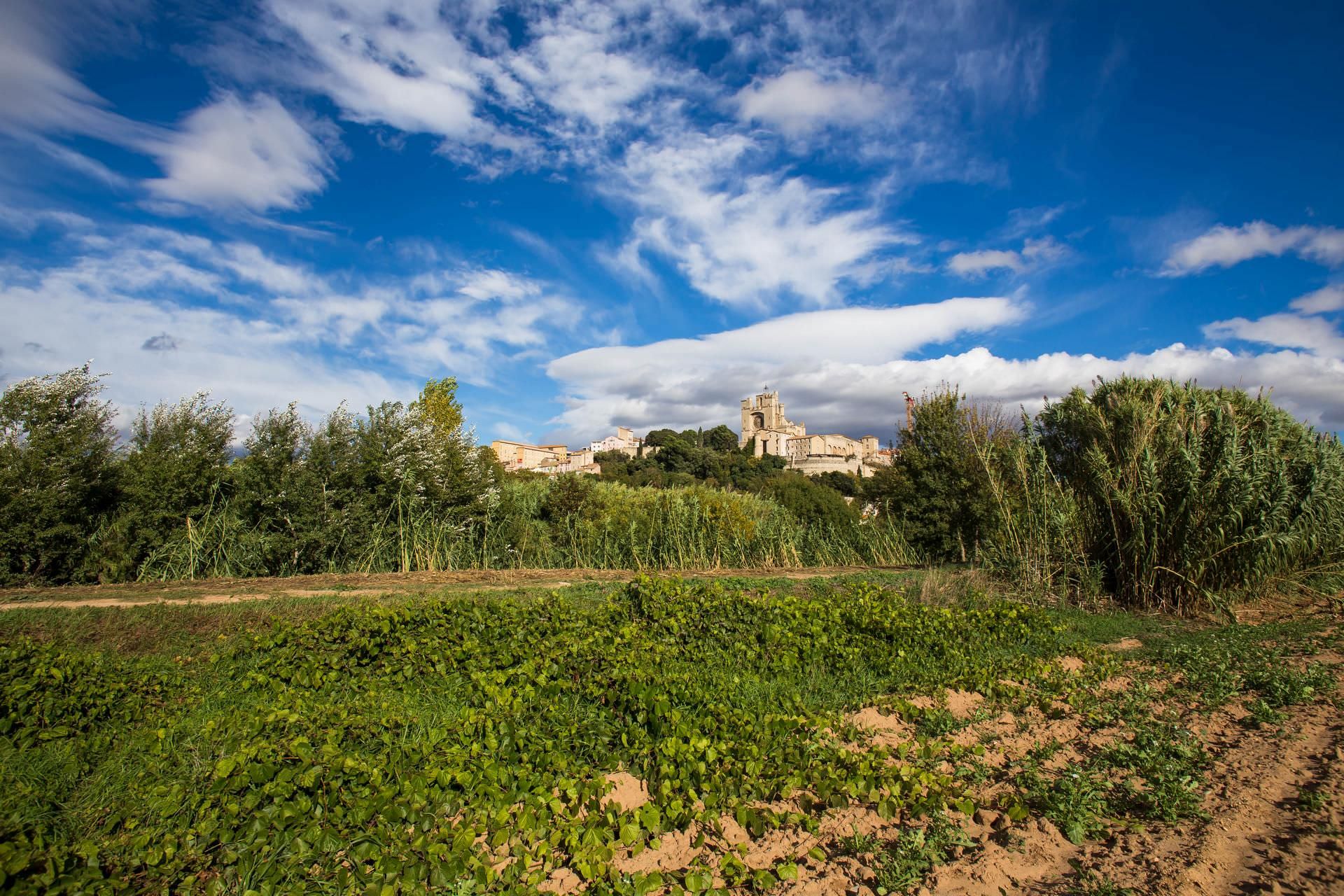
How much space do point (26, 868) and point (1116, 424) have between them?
410 inches

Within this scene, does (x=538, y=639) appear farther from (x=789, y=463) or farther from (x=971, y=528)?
(x=789, y=463)

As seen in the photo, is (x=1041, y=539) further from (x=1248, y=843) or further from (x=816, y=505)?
(x=816, y=505)

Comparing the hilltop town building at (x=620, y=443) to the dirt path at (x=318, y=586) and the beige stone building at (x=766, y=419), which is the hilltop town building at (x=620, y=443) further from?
the dirt path at (x=318, y=586)

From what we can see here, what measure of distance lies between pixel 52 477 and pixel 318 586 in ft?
14.2

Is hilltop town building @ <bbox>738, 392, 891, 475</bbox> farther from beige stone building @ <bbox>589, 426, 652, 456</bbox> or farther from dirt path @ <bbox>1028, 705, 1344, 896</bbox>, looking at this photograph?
dirt path @ <bbox>1028, 705, 1344, 896</bbox>

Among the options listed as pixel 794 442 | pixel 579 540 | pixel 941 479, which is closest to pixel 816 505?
pixel 941 479

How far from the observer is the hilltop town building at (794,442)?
79250 mm

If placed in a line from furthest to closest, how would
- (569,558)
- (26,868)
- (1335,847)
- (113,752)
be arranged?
(569,558) < (113,752) < (1335,847) < (26,868)

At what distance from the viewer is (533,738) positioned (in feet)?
12.2

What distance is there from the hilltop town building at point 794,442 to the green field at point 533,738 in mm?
67256

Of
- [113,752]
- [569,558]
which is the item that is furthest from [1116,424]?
[113,752]

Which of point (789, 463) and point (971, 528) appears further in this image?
point (789, 463)

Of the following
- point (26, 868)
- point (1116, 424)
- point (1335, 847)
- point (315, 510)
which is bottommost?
point (1335, 847)

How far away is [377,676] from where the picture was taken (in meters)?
4.97
